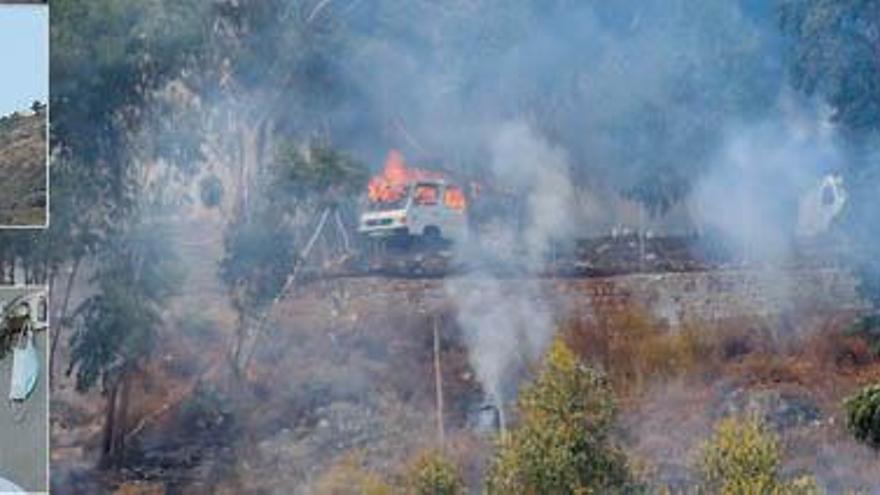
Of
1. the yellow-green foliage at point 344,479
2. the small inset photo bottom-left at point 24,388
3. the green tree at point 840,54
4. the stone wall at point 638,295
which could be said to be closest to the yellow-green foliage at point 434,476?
the yellow-green foliage at point 344,479

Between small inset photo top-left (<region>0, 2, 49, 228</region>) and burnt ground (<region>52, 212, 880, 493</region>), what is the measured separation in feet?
2.42

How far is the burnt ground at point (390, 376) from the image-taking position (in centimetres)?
916

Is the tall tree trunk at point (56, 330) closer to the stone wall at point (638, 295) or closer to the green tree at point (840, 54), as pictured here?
the stone wall at point (638, 295)

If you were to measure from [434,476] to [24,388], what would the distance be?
1.89m

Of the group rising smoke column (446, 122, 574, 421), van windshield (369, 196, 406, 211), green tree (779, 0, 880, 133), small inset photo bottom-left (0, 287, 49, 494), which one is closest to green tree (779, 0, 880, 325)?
green tree (779, 0, 880, 133)

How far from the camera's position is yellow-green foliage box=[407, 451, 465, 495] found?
8867mm

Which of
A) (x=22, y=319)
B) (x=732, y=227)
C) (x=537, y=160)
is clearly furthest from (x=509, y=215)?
(x=22, y=319)

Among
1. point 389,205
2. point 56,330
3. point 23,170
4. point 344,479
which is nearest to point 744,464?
point 344,479

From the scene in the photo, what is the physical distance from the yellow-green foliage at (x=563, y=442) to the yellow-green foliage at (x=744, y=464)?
1.32 ft

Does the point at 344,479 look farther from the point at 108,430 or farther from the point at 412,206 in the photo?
the point at 412,206

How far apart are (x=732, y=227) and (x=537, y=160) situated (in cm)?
97

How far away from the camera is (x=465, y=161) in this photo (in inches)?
366

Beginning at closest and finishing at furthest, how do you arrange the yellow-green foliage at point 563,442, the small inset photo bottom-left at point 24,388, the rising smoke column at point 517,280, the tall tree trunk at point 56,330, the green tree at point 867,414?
the green tree at point 867,414
the yellow-green foliage at point 563,442
the small inset photo bottom-left at point 24,388
the tall tree trunk at point 56,330
the rising smoke column at point 517,280

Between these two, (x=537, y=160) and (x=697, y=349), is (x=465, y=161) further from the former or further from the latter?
(x=697, y=349)
